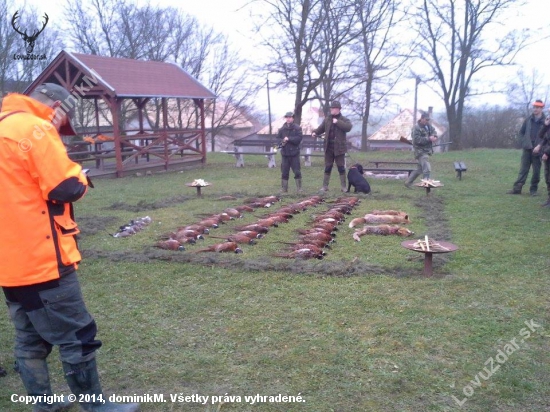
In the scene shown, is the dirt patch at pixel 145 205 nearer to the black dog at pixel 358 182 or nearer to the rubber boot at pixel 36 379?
the black dog at pixel 358 182

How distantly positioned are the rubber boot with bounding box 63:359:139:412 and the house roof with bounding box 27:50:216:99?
44.2 ft

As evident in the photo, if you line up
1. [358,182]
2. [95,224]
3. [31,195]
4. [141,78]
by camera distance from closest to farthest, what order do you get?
[31,195], [95,224], [358,182], [141,78]

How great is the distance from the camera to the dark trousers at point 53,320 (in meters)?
2.99

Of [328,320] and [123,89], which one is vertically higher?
[123,89]

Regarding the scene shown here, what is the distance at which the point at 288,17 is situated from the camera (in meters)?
19.1

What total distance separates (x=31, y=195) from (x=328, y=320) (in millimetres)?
2712

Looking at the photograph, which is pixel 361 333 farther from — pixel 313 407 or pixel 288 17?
pixel 288 17

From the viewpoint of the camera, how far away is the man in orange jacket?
2.88 meters

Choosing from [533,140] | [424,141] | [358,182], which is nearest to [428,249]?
[358,182]

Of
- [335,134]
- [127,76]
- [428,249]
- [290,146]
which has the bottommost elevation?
[428,249]

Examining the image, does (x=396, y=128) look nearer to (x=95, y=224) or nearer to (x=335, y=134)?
(x=335, y=134)

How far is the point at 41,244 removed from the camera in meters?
2.93

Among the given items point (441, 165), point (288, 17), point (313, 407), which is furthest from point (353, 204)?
point (288, 17)

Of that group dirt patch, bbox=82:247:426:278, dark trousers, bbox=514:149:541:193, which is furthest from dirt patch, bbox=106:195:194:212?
dark trousers, bbox=514:149:541:193
